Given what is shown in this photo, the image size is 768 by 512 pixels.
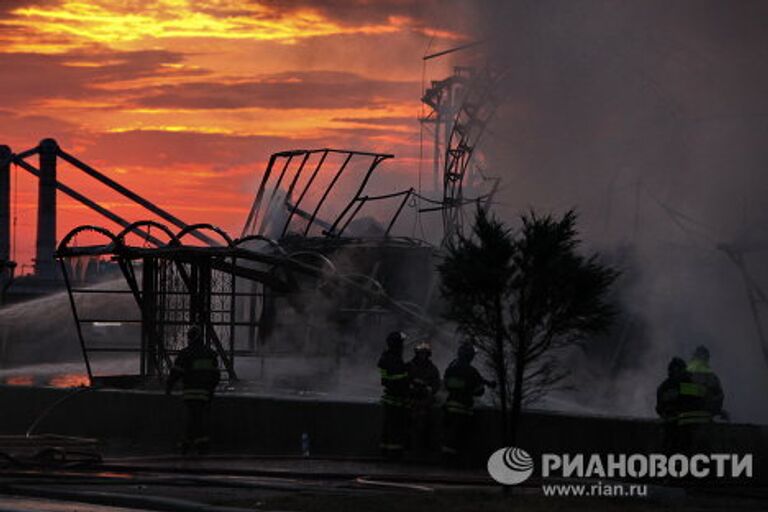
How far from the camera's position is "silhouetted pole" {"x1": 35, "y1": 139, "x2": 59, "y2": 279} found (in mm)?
73625

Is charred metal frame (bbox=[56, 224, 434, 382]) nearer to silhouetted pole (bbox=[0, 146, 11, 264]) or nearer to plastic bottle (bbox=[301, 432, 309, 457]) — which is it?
plastic bottle (bbox=[301, 432, 309, 457])

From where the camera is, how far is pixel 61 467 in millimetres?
17688

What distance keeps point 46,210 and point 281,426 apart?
56.6m

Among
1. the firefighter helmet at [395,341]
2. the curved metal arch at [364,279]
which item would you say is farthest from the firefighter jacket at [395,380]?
the curved metal arch at [364,279]

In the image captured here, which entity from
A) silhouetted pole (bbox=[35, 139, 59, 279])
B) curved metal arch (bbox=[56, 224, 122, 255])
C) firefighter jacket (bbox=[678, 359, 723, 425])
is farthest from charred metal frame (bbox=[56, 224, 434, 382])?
silhouetted pole (bbox=[35, 139, 59, 279])

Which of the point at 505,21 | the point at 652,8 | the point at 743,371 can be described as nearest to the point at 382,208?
the point at 505,21

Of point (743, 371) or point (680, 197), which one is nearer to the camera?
point (743, 371)

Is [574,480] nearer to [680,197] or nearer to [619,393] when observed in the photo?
[619,393]

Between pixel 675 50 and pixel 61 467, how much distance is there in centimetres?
2922

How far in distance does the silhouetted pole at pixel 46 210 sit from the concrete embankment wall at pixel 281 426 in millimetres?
51136

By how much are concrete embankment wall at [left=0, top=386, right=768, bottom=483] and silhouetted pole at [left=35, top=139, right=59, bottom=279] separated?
2013 inches

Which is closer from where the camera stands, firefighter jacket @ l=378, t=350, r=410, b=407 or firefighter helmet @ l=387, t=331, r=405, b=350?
firefighter jacket @ l=378, t=350, r=410, b=407

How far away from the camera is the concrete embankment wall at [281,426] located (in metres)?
17.8

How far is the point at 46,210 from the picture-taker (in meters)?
75.5
